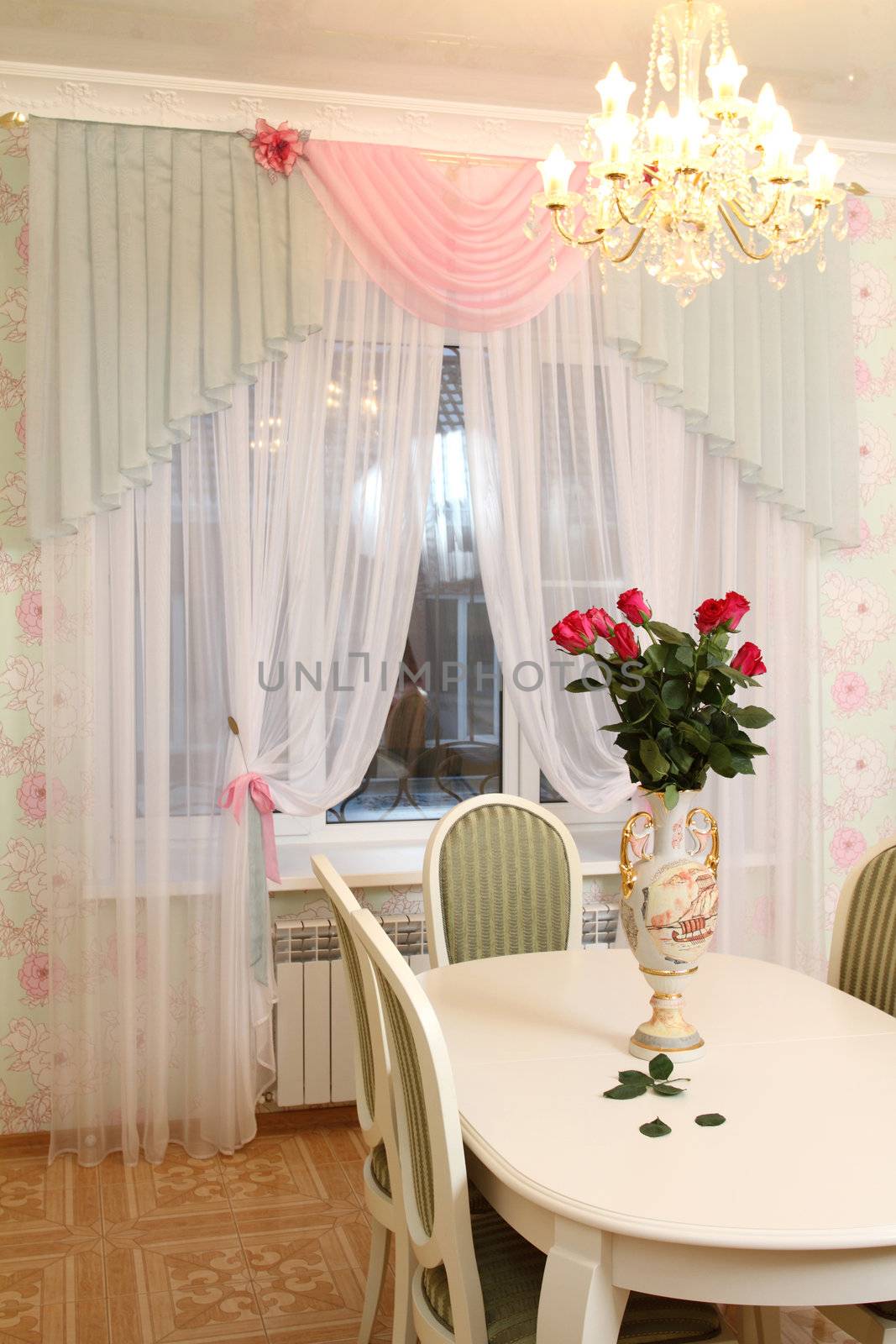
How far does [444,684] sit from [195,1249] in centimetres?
173

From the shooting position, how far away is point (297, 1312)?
265 cm

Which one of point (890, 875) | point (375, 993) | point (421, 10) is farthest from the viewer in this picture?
point (421, 10)

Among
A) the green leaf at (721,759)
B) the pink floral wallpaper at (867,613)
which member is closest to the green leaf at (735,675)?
the green leaf at (721,759)

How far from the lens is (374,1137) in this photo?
2277mm

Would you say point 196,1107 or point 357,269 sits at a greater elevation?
point 357,269

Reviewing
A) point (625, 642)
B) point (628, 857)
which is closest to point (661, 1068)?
point (628, 857)

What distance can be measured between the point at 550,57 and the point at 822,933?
105 inches

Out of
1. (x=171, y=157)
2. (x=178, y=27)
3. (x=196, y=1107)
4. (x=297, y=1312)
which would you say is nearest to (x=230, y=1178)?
(x=196, y=1107)

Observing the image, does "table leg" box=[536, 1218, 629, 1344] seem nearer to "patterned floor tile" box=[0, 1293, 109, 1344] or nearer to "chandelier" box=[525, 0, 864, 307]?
"patterned floor tile" box=[0, 1293, 109, 1344]

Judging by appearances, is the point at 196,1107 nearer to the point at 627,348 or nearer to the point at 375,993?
the point at 375,993

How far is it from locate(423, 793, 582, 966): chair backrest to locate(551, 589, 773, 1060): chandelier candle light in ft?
2.82

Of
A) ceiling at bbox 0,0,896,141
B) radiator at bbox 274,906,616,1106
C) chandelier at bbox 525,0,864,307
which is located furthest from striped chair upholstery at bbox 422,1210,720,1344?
ceiling at bbox 0,0,896,141

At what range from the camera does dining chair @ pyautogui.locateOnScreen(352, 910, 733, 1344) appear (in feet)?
5.59

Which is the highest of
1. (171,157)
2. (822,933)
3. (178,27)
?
(178,27)
